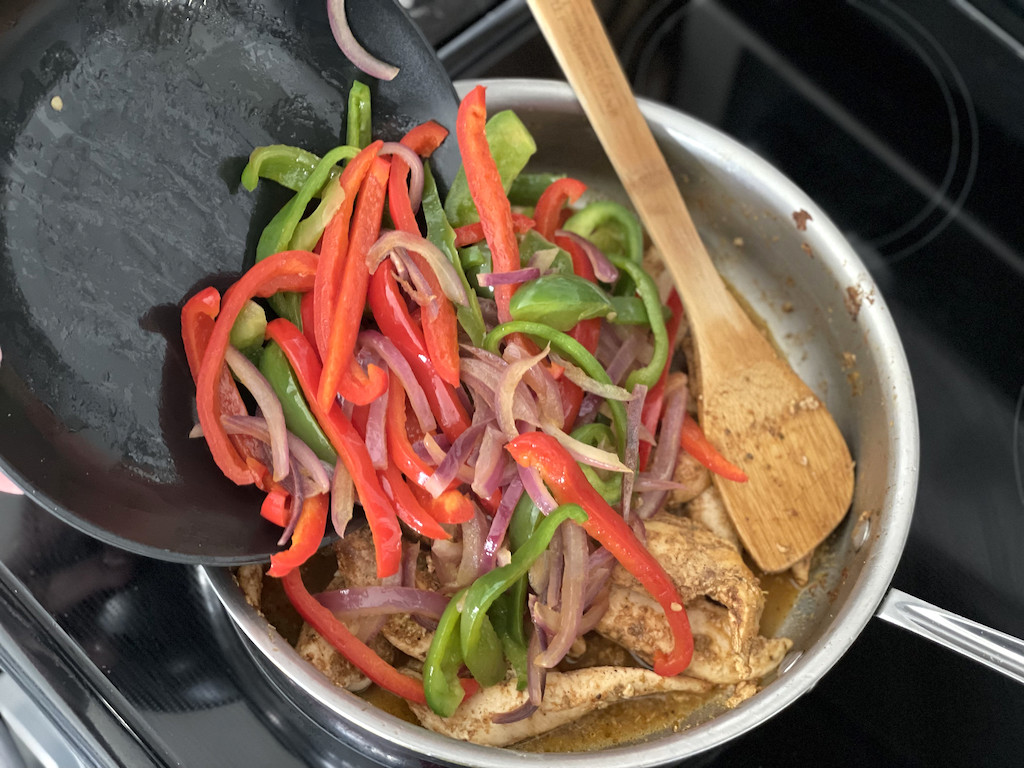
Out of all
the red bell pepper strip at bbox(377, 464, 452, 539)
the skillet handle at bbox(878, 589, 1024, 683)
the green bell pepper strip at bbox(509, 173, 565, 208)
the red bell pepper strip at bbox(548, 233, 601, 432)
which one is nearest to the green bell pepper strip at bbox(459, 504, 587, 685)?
the red bell pepper strip at bbox(377, 464, 452, 539)

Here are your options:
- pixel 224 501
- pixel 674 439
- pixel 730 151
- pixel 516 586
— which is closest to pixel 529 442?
pixel 516 586

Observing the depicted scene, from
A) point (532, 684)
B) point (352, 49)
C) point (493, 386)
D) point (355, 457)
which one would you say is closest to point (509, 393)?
point (493, 386)

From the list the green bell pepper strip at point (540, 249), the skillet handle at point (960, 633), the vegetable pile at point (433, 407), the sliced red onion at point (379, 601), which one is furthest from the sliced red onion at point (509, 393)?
the skillet handle at point (960, 633)

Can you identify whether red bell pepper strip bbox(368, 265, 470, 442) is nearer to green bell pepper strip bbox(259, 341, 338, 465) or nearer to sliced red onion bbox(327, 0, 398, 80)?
green bell pepper strip bbox(259, 341, 338, 465)

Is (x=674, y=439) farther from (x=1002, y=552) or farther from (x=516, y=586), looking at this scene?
(x=1002, y=552)

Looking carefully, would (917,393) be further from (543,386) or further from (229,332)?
(229,332)

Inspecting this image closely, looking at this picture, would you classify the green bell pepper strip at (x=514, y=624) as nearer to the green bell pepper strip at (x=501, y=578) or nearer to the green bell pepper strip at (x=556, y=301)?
the green bell pepper strip at (x=501, y=578)

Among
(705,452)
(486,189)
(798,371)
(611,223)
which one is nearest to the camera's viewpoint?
(486,189)
